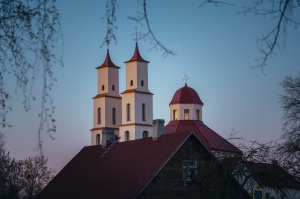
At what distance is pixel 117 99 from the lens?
8244 centimetres

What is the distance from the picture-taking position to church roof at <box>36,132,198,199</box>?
32.0 metres

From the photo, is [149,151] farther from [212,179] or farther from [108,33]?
[108,33]

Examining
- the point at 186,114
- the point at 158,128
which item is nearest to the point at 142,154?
the point at 158,128

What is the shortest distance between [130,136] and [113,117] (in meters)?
6.05

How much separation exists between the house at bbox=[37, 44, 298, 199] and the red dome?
0.11 m

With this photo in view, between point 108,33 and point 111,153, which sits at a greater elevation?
point 111,153

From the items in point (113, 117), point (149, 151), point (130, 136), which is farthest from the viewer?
point (113, 117)

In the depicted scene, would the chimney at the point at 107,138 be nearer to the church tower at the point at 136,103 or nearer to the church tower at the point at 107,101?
the church tower at the point at 136,103

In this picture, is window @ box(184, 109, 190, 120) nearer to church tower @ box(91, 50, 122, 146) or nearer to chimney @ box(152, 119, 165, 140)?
church tower @ box(91, 50, 122, 146)

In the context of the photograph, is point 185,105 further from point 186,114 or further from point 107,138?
point 107,138

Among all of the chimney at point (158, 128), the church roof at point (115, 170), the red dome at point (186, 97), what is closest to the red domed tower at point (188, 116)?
the red dome at point (186, 97)

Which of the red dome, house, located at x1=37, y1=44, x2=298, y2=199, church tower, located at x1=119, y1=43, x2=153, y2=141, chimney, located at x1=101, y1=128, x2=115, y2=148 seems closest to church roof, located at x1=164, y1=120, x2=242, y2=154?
house, located at x1=37, y1=44, x2=298, y2=199

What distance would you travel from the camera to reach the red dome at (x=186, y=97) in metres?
72.5

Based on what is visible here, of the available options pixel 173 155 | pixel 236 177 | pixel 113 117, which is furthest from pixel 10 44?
pixel 113 117
